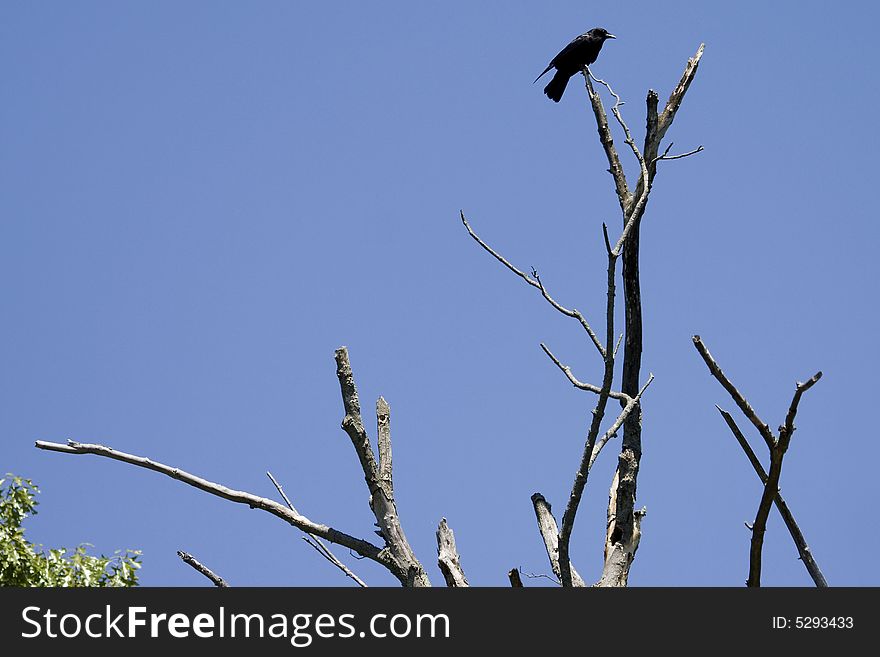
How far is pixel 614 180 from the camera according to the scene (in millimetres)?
4125

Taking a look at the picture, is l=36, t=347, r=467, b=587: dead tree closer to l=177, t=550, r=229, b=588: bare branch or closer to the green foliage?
l=177, t=550, r=229, b=588: bare branch

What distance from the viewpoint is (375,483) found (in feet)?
11.9

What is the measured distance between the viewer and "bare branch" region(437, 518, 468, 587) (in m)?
3.60

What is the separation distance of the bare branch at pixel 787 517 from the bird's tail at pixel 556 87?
15.6 ft

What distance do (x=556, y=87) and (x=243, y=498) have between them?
4522mm

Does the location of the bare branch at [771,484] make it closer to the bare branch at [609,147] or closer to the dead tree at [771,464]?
the dead tree at [771,464]

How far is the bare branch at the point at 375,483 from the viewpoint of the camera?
11.7 ft

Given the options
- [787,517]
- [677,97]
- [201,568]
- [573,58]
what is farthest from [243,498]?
[573,58]

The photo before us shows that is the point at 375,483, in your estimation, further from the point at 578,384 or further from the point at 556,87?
the point at 556,87

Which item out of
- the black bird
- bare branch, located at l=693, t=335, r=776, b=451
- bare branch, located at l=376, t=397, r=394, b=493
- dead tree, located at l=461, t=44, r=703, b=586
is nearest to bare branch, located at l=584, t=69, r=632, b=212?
dead tree, located at l=461, t=44, r=703, b=586
